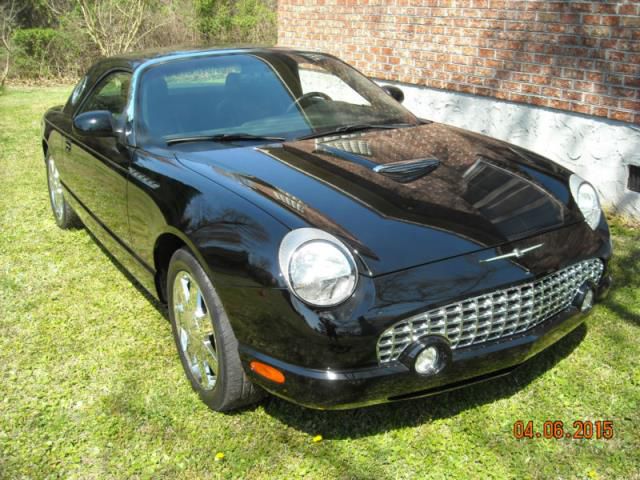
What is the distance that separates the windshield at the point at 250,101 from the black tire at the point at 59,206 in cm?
210

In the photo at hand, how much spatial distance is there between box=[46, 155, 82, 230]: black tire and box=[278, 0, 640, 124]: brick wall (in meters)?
3.93

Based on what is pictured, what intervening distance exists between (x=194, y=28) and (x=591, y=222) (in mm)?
17169

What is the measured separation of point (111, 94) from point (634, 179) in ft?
13.2

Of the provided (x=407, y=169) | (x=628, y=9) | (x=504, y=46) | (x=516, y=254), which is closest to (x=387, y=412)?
(x=516, y=254)

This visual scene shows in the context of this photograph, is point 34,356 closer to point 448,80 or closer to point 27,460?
point 27,460

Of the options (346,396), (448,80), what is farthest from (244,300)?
(448,80)

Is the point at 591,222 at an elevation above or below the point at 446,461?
above

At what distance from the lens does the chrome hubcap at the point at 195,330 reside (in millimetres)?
3080

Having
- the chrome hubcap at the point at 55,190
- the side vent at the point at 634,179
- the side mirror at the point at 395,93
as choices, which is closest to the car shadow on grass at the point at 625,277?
the side vent at the point at 634,179

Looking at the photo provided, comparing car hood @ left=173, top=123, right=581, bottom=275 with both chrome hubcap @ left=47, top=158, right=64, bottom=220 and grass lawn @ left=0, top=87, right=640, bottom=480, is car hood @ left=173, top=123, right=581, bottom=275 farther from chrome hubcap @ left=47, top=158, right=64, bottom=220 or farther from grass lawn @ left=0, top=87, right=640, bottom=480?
chrome hubcap @ left=47, top=158, right=64, bottom=220

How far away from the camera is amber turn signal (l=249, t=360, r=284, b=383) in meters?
2.64

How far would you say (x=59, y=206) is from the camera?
19.1 ft

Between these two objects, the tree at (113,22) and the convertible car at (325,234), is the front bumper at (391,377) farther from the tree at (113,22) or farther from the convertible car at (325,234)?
the tree at (113,22)

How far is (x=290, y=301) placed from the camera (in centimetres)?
254
